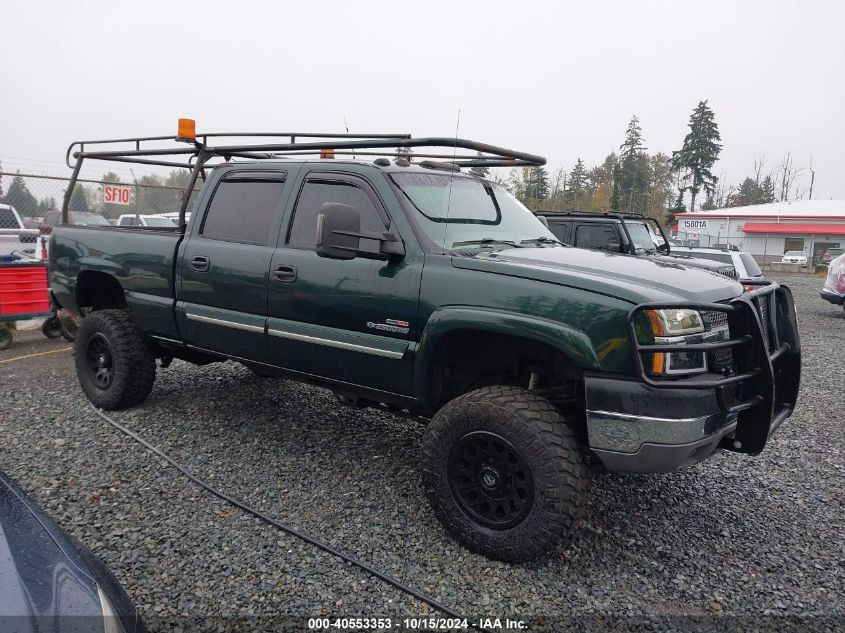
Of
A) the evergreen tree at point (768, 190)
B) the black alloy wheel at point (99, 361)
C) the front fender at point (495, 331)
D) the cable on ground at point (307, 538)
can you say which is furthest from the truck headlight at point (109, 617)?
the evergreen tree at point (768, 190)

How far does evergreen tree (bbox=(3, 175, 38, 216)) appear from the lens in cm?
1122

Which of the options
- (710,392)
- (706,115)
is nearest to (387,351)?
(710,392)

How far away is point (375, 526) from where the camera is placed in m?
3.31

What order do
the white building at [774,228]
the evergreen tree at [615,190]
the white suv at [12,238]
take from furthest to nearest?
the evergreen tree at [615,190] → the white building at [774,228] → the white suv at [12,238]

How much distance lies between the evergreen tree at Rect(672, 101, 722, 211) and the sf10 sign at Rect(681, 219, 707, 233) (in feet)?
37.9

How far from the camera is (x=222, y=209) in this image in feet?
14.2

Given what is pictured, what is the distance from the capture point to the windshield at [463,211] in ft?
11.5

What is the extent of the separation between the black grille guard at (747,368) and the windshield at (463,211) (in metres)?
1.27

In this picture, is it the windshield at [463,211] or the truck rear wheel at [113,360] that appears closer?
the windshield at [463,211]

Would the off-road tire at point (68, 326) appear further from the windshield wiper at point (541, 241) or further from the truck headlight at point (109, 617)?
the truck headlight at point (109, 617)

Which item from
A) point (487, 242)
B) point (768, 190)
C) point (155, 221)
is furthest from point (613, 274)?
point (768, 190)

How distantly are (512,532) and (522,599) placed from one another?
0.30m

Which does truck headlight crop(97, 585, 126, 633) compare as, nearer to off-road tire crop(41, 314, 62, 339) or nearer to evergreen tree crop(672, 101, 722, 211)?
off-road tire crop(41, 314, 62, 339)

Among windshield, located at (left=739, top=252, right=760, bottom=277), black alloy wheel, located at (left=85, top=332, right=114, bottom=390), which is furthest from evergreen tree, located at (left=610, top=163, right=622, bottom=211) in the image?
black alloy wheel, located at (left=85, top=332, right=114, bottom=390)
